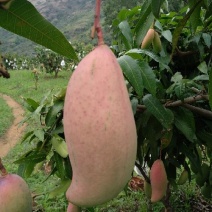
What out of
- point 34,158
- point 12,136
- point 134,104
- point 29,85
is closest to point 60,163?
point 34,158

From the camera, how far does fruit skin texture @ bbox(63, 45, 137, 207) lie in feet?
1.33

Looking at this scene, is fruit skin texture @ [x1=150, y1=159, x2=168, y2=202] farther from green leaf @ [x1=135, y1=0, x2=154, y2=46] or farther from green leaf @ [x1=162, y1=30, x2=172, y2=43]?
green leaf @ [x1=162, y1=30, x2=172, y2=43]

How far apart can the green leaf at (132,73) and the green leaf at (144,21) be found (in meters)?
0.15

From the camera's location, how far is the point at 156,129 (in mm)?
1165

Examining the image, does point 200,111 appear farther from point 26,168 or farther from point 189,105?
point 26,168

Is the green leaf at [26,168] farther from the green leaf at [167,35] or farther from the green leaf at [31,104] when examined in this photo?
the green leaf at [167,35]

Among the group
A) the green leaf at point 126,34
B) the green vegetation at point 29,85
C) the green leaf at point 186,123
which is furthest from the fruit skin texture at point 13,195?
the green vegetation at point 29,85

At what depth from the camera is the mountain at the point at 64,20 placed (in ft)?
107

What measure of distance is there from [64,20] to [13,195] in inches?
1531

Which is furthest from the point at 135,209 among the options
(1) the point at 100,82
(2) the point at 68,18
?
(2) the point at 68,18

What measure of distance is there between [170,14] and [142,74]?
2.29 feet

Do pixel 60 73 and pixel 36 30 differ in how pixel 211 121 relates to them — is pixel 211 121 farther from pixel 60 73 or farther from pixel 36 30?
pixel 60 73

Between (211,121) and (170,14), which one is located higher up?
(170,14)

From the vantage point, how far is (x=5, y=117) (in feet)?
26.2
